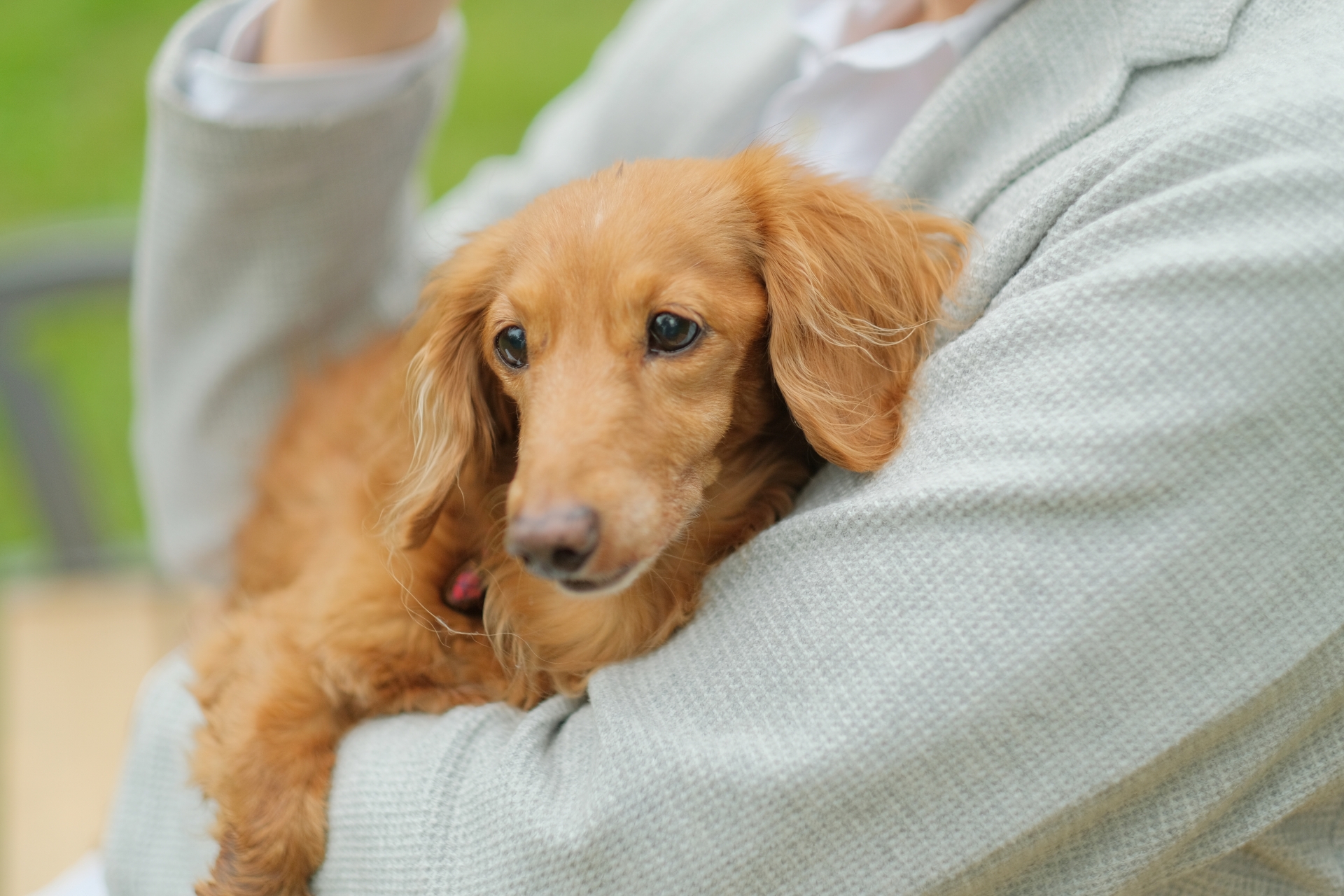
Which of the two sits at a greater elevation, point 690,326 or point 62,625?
point 690,326

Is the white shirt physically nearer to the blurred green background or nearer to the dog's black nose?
the dog's black nose

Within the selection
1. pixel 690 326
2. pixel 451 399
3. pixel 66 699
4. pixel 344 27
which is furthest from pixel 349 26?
pixel 66 699

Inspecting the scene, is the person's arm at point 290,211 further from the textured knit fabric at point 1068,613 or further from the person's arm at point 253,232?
the textured knit fabric at point 1068,613

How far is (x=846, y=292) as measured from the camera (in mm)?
1498

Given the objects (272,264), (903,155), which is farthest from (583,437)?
(272,264)

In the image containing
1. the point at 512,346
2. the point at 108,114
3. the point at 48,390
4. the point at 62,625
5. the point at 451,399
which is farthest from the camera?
the point at 108,114

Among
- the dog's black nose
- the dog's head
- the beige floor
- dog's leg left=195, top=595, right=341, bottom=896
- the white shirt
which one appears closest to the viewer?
the dog's black nose

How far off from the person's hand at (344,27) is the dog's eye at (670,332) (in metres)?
0.84

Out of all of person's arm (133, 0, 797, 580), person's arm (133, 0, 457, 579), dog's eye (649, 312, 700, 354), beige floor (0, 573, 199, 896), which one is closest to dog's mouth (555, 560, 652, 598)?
dog's eye (649, 312, 700, 354)

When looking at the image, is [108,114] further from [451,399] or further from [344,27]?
[451,399]

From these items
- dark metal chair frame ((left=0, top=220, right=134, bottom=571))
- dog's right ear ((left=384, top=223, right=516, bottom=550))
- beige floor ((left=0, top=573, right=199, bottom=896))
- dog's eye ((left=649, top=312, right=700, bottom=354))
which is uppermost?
dog's eye ((left=649, top=312, right=700, bottom=354))

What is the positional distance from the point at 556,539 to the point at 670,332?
345mm

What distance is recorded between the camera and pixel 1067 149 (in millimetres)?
1432

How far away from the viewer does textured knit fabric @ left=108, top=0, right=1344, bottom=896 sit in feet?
3.70
